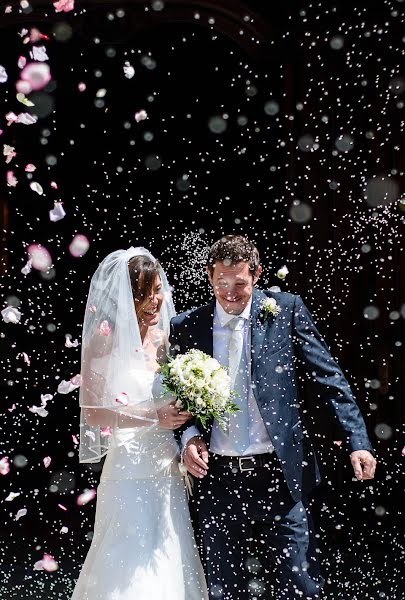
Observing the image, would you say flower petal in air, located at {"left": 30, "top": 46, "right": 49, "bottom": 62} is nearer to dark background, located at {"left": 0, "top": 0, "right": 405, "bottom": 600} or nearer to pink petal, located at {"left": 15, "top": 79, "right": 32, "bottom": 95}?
dark background, located at {"left": 0, "top": 0, "right": 405, "bottom": 600}

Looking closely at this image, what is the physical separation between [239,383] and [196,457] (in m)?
0.32

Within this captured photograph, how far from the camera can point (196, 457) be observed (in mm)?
2549

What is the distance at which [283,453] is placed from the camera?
2607 millimetres

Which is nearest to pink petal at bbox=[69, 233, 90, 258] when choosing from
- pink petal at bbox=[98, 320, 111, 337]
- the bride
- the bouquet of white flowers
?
the bride

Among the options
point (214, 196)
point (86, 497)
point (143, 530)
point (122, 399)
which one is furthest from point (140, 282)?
point (214, 196)

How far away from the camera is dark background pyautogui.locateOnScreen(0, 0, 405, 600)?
200 inches

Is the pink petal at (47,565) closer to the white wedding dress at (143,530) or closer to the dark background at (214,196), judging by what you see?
the dark background at (214,196)

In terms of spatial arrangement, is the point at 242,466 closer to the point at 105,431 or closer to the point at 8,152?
the point at 105,431

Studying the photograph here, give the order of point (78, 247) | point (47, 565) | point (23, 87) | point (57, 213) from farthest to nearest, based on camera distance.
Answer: point (78, 247), point (23, 87), point (57, 213), point (47, 565)

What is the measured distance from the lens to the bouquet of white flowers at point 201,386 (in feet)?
8.21

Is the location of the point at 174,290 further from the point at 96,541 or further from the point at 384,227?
the point at 96,541

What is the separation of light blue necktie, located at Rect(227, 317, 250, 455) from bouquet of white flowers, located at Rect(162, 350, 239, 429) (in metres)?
0.09

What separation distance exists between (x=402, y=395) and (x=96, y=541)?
288 cm

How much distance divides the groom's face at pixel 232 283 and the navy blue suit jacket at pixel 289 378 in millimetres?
116
